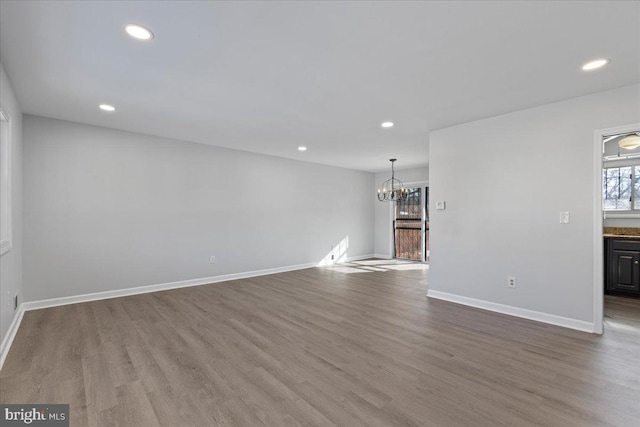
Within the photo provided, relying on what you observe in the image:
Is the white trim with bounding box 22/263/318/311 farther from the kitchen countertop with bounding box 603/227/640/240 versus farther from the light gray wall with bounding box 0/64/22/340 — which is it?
the kitchen countertop with bounding box 603/227/640/240

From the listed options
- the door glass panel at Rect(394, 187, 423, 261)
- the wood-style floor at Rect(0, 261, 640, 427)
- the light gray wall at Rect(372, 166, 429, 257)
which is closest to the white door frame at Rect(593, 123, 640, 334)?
the wood-style floor at Rect(0, 261, 640, 427)

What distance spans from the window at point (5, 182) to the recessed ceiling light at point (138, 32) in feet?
5.60

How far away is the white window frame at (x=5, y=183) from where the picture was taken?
9.12ft

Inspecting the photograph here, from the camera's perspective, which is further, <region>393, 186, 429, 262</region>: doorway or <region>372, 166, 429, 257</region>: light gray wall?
<region>372, 166, 429, 257</region>: light gray wall

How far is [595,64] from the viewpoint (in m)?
2.47

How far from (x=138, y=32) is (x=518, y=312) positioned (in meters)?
4.67

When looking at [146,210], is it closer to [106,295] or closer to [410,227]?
[106,295]

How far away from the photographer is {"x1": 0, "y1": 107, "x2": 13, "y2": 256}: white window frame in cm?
278

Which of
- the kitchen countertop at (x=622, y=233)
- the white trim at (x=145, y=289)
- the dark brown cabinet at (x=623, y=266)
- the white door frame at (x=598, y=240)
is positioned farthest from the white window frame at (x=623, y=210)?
the white trim at (x=145, y=289)

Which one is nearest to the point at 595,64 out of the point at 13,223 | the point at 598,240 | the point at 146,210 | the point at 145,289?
the point at 598,240

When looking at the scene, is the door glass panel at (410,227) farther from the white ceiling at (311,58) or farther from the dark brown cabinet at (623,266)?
the white ceiling at (311,58)

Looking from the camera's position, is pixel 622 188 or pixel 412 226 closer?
pixel 622 188

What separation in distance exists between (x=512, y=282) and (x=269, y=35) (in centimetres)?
376

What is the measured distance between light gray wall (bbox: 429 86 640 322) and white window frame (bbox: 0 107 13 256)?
16.3ft
